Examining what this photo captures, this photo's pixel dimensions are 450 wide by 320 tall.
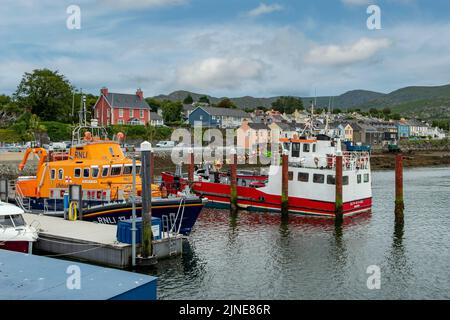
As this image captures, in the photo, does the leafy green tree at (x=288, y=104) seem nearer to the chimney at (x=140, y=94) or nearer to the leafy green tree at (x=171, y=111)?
the leafy green tree at (x=171, y=111)

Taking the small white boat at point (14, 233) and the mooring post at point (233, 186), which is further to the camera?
the mooring post at point (233, 186)

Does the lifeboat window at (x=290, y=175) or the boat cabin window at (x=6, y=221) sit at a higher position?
the lifeboat window at (x=290, y=175)

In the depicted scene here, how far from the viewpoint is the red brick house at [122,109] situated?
87.2 m

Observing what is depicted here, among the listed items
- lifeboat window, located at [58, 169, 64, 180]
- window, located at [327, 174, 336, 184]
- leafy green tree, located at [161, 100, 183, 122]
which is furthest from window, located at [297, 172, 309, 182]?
leafy green tree, located at [161, 100, 183, 122]

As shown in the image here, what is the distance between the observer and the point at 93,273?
1342 cm

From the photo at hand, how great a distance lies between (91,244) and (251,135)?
283ft

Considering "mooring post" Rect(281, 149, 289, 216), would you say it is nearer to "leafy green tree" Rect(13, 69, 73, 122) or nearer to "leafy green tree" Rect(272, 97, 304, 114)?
"leafy green tree" Rect(13, 69, 73, 122)

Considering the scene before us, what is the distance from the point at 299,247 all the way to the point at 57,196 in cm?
1297

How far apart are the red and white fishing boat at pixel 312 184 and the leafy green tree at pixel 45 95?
50981 millimetres

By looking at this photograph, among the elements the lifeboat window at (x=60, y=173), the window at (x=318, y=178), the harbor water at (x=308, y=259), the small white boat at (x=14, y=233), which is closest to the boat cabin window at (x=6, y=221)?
the small white boat at (x=14, y=233)

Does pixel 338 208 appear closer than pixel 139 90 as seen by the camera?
Yes
